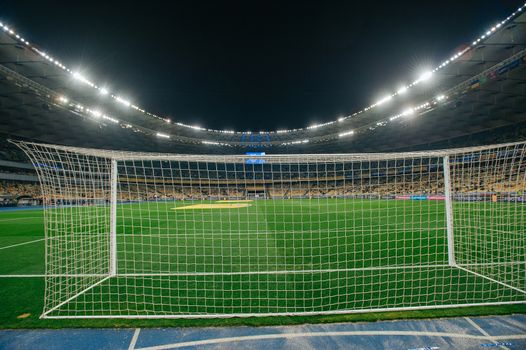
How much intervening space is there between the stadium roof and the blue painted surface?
15.6 metres

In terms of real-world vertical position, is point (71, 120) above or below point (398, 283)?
above

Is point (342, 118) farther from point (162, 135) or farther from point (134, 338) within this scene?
point (134, 338)

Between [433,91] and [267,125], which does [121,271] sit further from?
[267,125]

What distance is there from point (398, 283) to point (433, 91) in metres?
22.9

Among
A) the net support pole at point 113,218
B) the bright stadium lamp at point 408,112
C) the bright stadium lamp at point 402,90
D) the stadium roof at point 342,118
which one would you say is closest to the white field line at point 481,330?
the net support pole at point 113,218

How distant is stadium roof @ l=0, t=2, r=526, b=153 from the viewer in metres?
15.0

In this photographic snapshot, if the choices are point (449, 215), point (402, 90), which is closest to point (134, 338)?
point (449, 215)

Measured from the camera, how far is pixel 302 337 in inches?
102

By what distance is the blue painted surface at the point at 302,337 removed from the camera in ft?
8.10

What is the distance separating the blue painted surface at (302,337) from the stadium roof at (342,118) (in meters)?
15.6

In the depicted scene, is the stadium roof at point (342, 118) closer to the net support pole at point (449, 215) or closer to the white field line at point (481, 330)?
the net support pole at point (449, 215)

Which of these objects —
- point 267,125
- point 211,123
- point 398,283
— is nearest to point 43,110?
point 211,123

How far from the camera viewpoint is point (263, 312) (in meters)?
3.12

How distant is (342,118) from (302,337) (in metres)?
32.6
